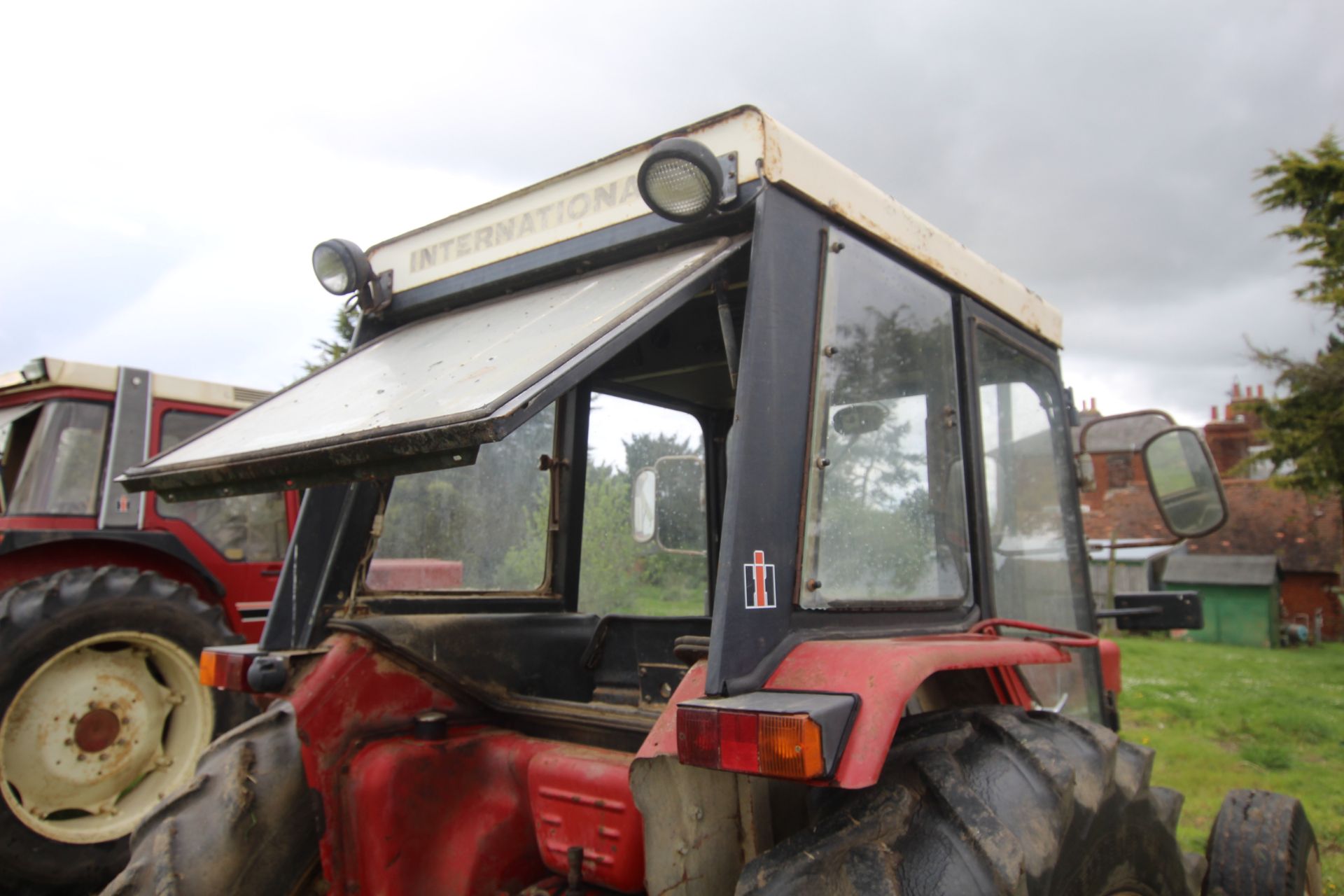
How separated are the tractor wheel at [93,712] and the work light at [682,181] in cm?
442

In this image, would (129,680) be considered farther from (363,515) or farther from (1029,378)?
(1029,378)

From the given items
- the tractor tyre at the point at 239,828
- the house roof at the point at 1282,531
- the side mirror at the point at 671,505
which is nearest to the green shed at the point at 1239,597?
the house roof at the point at 1282,531

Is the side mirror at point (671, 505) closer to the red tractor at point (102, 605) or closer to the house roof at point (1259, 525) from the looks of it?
the red tractor at point (102, 605)

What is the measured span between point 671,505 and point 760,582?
1.37m

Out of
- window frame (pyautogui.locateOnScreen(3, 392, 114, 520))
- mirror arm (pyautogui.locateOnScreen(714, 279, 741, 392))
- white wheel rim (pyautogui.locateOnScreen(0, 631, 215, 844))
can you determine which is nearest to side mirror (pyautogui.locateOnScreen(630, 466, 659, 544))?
mirror arm (pyautogui.locateOnScreen(714, 279, 741, 392))

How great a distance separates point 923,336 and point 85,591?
457 centimetres

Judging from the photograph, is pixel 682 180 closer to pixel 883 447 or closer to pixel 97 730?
pixel 883 447

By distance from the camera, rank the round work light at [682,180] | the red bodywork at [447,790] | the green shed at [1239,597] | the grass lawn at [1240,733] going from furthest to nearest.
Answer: the green shed at [1239,597] → the grass lawn at [1240,733] → the red bodywork at [447,790] → the round work light at [682,180]

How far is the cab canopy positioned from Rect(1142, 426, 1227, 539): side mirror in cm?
69

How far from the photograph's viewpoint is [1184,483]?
282cm

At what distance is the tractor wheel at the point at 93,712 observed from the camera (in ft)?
15.1

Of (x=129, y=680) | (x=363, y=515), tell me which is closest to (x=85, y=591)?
(x=129, y=680)

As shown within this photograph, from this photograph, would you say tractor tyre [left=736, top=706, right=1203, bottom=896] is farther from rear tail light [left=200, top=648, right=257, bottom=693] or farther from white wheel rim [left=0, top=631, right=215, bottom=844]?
white wheel rim [left=0, top=631, right=215, bottom=844]

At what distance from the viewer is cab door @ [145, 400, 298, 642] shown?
19.6 ft
